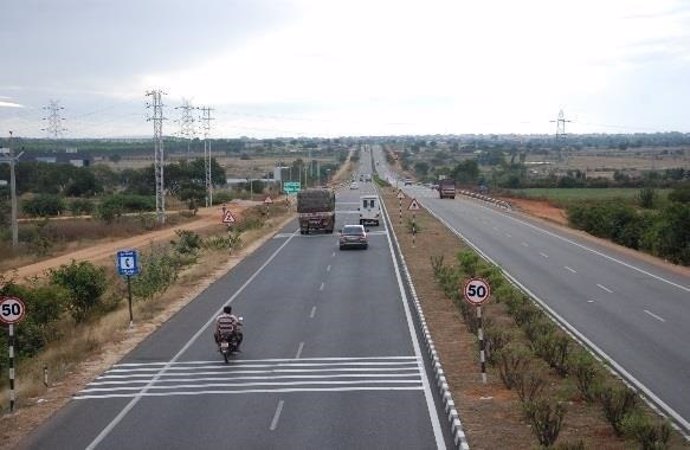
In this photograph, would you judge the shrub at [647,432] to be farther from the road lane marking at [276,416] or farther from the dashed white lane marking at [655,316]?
the dashed white lane marking at [655,316]

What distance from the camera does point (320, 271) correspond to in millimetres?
40625

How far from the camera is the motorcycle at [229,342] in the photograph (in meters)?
21.5

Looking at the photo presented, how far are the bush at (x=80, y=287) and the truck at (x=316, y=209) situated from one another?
2803 centimetres

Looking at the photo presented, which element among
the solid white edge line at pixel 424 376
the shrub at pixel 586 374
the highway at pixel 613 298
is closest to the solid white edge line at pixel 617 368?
the highway at pixel 613 298

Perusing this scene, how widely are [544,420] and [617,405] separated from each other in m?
1.92

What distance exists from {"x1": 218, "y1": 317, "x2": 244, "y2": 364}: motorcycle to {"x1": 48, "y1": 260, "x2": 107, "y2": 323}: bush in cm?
1182

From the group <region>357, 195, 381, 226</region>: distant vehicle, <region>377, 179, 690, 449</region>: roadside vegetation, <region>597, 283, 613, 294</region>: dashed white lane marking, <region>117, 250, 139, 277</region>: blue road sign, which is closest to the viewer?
<region>377, 179, 690, 449</region>: roadside vegetation

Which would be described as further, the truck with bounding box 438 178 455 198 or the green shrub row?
the truck with bounding box 438 178 455 198

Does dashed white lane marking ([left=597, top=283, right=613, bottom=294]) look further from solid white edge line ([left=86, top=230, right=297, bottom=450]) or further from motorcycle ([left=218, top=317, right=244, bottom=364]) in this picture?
motorcycle ([left=218, top=317, right=244, bottom=364])

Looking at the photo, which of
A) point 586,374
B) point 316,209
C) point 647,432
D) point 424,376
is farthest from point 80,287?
point 316,209

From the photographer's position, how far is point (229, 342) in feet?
71.2

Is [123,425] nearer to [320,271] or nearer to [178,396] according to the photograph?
[178,396]

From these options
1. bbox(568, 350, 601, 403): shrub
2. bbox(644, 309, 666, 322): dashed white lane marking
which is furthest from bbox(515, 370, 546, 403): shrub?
bbox(644, 309, 666, 322): dashed white lane marking

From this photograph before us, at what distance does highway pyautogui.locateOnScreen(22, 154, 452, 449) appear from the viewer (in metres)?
14.9
